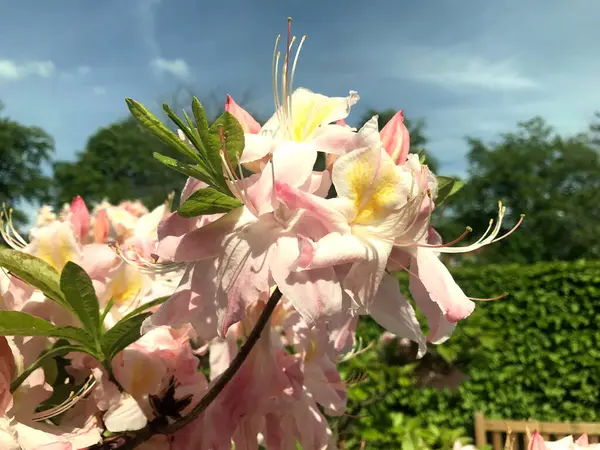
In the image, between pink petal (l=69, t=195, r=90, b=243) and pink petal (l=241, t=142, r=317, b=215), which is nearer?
pink petal (l=241, t=142, r=317, b=215)

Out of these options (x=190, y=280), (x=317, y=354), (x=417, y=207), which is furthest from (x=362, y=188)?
(x=317, y=354)

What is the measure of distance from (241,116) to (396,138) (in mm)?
155

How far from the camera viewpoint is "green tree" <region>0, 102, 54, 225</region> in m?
21.9

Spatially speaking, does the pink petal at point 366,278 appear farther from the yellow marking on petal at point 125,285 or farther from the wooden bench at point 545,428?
the wooden bench at point 545,428

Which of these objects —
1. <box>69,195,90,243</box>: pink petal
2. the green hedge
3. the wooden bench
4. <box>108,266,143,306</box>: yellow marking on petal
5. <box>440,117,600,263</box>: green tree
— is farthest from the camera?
<box>440,117,600,263</box>: green tree

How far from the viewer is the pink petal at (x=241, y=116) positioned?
0.57m

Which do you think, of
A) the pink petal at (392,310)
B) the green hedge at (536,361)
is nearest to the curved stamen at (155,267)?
the pink petal at (392,310)

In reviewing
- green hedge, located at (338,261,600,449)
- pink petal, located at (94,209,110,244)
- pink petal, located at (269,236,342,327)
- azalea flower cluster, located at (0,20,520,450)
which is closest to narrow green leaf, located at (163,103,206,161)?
azalea flower cluster, located at (0,20,520,450)

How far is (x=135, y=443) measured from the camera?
2.03ft

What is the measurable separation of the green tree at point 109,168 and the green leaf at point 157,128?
21269mm

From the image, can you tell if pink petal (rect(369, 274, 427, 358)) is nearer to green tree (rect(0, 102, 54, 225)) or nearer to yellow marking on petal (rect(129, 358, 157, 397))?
yellow marking on petal (rect(129, 358, 157, 397))

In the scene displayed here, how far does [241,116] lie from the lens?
58 centimetres

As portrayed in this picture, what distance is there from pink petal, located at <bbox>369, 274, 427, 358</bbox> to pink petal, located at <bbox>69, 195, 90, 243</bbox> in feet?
1.58

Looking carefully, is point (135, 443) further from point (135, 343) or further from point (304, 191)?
point (304, 191)
